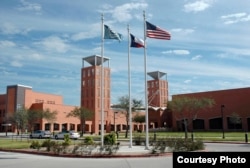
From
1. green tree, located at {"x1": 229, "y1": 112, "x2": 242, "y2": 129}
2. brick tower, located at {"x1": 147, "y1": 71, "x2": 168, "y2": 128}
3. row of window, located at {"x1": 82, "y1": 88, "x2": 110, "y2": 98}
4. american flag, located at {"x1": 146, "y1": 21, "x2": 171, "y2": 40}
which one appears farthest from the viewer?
brick tower, located at {"x1": 147, "y1": 71, "x2": 168, "y2": 128}

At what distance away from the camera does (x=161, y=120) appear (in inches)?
4360

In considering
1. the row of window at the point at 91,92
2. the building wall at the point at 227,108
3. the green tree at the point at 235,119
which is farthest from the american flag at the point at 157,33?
the row of window at the point at 91,92

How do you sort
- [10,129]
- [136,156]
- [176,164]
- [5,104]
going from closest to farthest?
[176,164], [136,156], [10,129], [5,104]

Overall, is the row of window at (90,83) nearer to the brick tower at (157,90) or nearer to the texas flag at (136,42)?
the brick tower at (157,90)

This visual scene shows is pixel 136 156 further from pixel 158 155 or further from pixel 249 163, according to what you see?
pixel 249 163

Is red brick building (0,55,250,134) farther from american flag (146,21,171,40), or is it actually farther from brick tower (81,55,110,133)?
american flag (146,21,171,40)

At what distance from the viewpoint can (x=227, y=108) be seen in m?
90.5

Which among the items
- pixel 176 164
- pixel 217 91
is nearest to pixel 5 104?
pixel 217 91

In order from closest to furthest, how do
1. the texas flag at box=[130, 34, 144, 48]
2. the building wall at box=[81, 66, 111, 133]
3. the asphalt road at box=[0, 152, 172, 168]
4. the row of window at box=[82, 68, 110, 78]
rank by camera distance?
the asphalt road at box=[0, 152, 172, 168] → the texas flag at box=[130, 34, 144, 48] → the row of window at box=[82, 68, 110, 78] → the building wall at box=[81, 66, 111, 133]

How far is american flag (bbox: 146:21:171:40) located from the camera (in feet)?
83.3

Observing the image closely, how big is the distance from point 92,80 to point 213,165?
8957 centimetres

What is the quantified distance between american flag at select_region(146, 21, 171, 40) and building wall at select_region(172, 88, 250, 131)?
6518cm

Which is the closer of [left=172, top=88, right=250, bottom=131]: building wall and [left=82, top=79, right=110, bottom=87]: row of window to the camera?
[left=172, top=88, right=250, bottom=131]: building wall

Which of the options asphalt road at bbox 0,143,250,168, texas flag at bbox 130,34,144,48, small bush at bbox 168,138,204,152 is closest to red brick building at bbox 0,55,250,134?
texas flag at bbox 130,34,144,48
